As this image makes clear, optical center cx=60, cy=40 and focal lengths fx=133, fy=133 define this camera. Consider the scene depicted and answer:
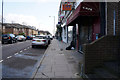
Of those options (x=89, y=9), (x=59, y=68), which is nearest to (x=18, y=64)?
(x=59, y=68)

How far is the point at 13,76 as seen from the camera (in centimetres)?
560

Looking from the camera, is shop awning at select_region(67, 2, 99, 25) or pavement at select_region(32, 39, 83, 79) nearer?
pavement at select_region(32, 39, 83, 79)

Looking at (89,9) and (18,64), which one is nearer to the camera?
(89,9)

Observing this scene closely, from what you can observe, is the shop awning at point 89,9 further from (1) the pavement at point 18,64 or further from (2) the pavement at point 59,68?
(1) the pavement at point 18,64

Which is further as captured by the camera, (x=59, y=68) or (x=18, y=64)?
(x=18, y=64)

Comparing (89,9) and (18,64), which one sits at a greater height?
(89,9)

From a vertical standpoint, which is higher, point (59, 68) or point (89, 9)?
point (89, 9)

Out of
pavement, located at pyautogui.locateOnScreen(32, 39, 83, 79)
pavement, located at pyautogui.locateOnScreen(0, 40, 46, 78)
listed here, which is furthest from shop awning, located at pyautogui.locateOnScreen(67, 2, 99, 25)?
pavement, located at pyautogui.locateOnScreen(0, 40, 46, 78)

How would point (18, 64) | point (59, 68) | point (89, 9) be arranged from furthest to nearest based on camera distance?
point (18, 64)
point (89, 9)
point (59, 68)

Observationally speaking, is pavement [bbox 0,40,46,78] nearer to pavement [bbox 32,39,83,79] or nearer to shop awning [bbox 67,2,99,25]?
pavement [bbox 32,39,83,79]

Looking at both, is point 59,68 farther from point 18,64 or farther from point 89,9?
point 89,9

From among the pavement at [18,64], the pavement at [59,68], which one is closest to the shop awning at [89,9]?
the pavement at [59,68]

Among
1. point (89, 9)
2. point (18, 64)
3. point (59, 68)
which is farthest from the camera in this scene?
point (18, 64)

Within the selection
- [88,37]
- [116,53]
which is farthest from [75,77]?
Result: [88,37]
